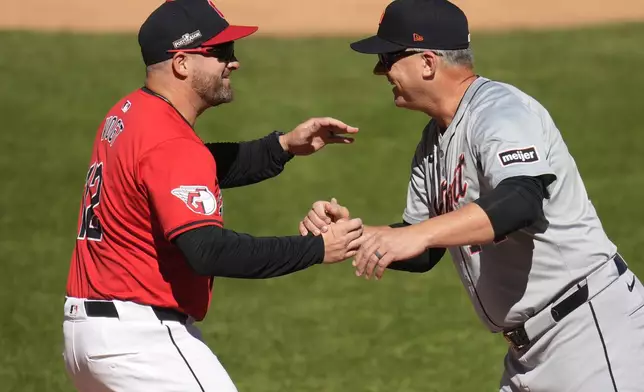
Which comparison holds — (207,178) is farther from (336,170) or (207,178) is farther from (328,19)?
(328,19)

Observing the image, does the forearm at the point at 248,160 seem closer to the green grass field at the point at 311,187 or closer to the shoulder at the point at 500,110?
the shoulder at the point at 500,110

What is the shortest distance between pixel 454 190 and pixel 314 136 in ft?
3.63

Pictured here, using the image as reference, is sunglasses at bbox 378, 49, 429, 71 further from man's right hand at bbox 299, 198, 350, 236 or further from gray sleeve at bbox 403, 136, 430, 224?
man's right hand at bbox 299, 198, 350, 236

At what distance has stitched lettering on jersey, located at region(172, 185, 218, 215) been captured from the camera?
4.49 metres

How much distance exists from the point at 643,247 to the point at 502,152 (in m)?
6.51

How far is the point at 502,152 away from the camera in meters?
4.61

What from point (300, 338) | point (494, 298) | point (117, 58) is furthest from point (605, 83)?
point (494, 298)

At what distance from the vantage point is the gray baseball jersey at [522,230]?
4750 millimetres

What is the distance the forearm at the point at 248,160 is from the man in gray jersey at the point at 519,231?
3.27ft

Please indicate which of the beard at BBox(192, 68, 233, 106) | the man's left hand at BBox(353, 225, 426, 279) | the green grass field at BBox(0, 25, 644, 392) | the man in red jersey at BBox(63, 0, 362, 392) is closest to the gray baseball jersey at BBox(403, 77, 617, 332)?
the man's left hand at BBox(353, 225, 426, 279)

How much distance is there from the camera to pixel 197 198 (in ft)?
14.8

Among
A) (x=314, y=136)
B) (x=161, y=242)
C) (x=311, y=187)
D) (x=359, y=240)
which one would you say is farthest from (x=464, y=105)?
(x=311, y=187)

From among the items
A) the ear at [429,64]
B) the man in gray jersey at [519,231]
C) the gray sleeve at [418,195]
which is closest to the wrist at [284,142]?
the gray sleeve at [418,195]

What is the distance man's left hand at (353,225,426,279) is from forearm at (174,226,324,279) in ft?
0.90
